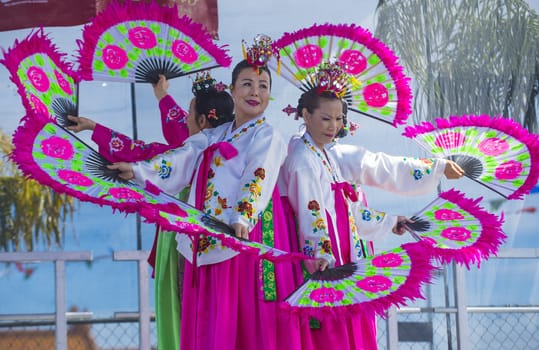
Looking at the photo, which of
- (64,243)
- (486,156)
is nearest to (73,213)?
(64,243)

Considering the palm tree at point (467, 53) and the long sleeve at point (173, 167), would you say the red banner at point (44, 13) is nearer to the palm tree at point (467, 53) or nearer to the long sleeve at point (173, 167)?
the palm tree at point (467, 53)

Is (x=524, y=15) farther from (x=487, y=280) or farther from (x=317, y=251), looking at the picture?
(x=317, y=251)

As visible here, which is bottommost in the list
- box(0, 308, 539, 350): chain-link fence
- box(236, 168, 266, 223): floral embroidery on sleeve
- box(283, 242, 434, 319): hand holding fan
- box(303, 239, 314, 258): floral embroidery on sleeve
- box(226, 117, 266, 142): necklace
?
box(0, 308, 539, 350): chain-link fence

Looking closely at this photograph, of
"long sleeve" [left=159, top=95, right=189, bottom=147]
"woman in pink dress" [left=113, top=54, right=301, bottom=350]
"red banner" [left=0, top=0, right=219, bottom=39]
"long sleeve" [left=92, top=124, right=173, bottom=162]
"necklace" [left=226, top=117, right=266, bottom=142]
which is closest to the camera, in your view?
"woman in pink dress" [left=113, top=54, right=301, bottom=350]

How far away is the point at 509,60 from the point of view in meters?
5.82

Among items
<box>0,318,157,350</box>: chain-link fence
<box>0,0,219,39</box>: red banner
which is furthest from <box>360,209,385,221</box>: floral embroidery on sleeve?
<box>0,0,219,39</box>: red banner

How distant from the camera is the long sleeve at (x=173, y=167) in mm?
3531

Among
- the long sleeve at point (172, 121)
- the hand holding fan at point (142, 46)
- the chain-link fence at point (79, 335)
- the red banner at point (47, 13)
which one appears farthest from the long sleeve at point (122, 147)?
the red banner at point (47, 13)

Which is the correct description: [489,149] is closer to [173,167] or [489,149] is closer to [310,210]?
[310,210]

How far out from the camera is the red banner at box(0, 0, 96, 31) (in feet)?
17.7

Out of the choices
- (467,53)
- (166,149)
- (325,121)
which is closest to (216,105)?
(166,149)

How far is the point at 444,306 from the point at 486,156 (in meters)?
1.44

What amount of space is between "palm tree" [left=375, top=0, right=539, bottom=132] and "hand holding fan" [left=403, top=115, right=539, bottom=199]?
1.55 meters

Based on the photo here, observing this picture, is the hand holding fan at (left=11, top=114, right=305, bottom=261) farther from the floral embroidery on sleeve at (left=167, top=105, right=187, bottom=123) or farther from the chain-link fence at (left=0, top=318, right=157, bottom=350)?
the chain-link fence at (left=0, top=318, right=157, bottom=350)
